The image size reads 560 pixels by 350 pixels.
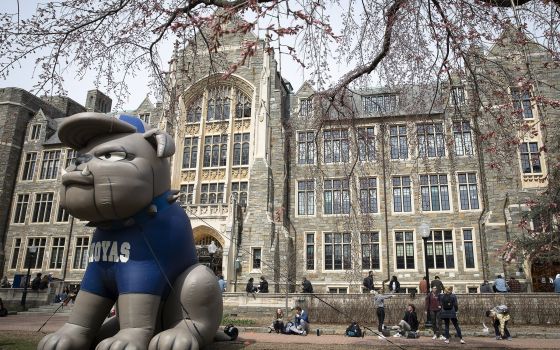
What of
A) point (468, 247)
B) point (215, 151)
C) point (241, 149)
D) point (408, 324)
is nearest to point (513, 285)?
point (468, 247)

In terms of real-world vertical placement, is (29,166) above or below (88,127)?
above

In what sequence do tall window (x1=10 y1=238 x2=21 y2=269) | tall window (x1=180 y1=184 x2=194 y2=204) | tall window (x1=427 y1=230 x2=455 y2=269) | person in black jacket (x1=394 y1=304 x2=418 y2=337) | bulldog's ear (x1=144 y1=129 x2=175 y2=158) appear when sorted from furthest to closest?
tall window (x1=10 y1=238 x2=21 y2=269) → tall window (x1=180 y1=184 x2=194 y2=204) → tall window (x1=427 y1=230 x2=455 y2=269) → person in black jacket (x1=394 y1=304 x2=418 y2=337) → bulldog's ear (x1=144 y1=129 x2=175 y2=158)

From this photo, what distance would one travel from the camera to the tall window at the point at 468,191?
2230cm

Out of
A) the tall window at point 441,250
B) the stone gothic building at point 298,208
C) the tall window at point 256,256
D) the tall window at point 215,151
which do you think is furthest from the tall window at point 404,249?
the tall window at point 215,151

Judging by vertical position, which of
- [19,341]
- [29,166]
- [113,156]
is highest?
[29,166]

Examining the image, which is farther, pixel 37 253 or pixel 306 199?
pixel 37 253

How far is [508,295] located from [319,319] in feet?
20.4

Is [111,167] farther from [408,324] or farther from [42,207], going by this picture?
[42,207]

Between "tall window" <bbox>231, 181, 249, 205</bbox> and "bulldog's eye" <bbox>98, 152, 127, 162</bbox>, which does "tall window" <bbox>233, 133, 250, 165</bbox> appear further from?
"bulldog's eye" <bbox>98, 152, 127, 162</bbox>

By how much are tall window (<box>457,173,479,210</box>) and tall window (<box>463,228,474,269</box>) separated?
133 centimetres

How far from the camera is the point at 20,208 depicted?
28.6m

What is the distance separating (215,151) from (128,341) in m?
→ 22.4

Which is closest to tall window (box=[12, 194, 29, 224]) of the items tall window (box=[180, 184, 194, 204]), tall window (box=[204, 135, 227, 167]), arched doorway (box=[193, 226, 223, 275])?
tall window (box=[180, 184, 194, 204])

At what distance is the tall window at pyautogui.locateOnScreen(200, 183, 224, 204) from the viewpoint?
2469cm
